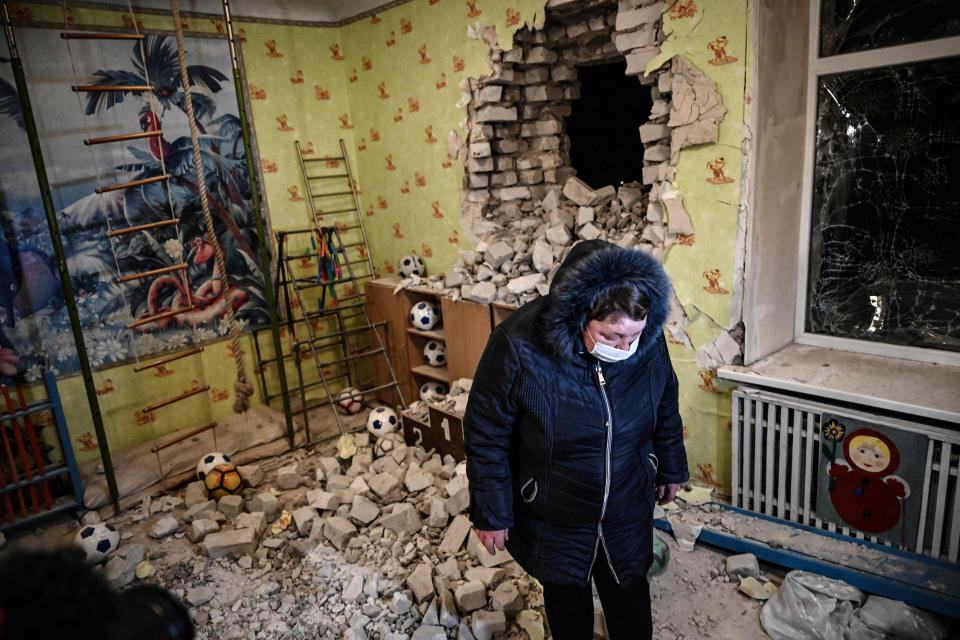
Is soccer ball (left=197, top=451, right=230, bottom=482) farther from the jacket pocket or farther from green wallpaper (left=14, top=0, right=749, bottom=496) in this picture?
the jacket pocket

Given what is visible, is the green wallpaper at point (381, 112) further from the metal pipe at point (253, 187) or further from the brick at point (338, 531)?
the brick at point (338, 531)

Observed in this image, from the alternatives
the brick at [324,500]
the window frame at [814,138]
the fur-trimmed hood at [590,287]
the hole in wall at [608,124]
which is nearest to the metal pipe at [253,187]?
the brick at [324,500]

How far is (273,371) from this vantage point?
514 centimetres

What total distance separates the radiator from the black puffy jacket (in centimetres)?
117

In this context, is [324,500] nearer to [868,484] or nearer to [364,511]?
[364,511]

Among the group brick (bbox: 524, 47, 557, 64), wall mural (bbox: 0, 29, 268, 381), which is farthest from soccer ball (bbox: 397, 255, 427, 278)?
brick (bbox: 524, 47, 557, 64)

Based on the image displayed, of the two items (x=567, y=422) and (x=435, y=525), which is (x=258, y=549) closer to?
(x=435, y=525)

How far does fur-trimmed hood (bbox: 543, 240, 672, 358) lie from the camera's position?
5.74 feet

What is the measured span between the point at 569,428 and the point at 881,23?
237cm

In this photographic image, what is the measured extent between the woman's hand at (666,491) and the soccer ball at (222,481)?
2.79 m

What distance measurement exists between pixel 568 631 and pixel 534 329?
1037mm

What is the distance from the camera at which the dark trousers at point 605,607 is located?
79.3 inches

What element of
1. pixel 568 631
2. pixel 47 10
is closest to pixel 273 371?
pixel 47 10

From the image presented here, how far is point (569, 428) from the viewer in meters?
1.85
